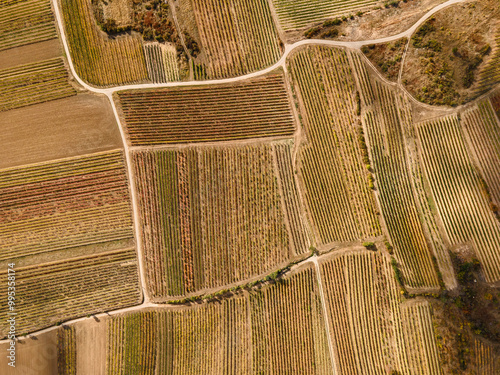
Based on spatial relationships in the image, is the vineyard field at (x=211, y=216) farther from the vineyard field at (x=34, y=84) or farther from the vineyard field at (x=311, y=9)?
the vineyard field at (x=311, y=9)

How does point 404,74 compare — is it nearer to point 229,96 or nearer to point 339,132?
point 339,132

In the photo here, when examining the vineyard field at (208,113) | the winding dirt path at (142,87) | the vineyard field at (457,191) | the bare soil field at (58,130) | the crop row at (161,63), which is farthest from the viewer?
the crop row at (161,63)

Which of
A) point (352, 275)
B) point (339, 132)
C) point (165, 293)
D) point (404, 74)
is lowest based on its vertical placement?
point (352, 275)

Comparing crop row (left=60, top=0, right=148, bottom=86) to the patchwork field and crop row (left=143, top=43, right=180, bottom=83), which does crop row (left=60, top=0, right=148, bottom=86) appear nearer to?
crop row (left=143, top=43, right=180, bottom=83)

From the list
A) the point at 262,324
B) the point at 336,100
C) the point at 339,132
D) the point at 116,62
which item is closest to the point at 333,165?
the point at 339,132

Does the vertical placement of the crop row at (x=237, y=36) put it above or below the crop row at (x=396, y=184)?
above

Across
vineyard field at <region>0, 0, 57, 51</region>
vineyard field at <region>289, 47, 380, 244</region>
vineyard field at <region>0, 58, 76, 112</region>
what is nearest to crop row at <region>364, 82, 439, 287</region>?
vineyard field at <region>289, 47, 380, 244</region>

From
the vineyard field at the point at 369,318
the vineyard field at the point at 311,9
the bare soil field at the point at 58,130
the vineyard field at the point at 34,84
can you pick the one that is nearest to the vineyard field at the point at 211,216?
the bare soil field at the point at 58,130

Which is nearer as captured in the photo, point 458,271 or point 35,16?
point 458,271
